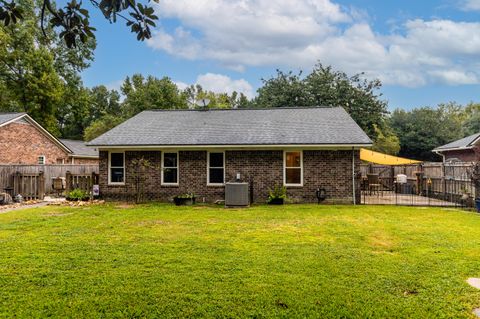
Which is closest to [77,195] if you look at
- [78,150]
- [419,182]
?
[78,150]

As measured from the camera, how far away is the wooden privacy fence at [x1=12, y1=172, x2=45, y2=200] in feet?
55.0

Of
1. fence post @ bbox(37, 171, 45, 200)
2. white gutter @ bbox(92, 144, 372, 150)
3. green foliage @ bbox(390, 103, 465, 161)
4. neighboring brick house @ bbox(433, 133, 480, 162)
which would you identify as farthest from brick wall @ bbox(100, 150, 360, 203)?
green foliage @ bbox(390, 103, 465, 161)

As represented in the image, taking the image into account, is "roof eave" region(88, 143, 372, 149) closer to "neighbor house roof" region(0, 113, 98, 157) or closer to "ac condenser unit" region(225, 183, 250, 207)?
"ac condenser unit" region(225, 183, 250, 207)

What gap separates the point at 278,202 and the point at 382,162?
807cm

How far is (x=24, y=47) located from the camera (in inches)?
1309

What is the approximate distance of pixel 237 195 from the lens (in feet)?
44.8

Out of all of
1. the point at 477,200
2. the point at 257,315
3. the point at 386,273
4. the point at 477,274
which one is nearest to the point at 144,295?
the point at 257,315

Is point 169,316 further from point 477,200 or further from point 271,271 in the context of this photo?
point 477,200

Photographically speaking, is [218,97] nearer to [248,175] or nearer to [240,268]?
[248,175]

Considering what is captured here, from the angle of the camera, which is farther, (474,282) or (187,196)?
(187,196)

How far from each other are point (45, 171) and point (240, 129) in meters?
10.9

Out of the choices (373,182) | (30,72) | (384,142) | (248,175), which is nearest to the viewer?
(248,175)

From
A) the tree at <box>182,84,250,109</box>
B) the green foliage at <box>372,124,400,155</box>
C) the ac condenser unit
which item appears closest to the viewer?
the ac condenser unit

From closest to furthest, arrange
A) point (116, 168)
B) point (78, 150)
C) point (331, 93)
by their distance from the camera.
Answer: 1. point (116, 168)
2. point (78, 150)
3. point (331, 93)
